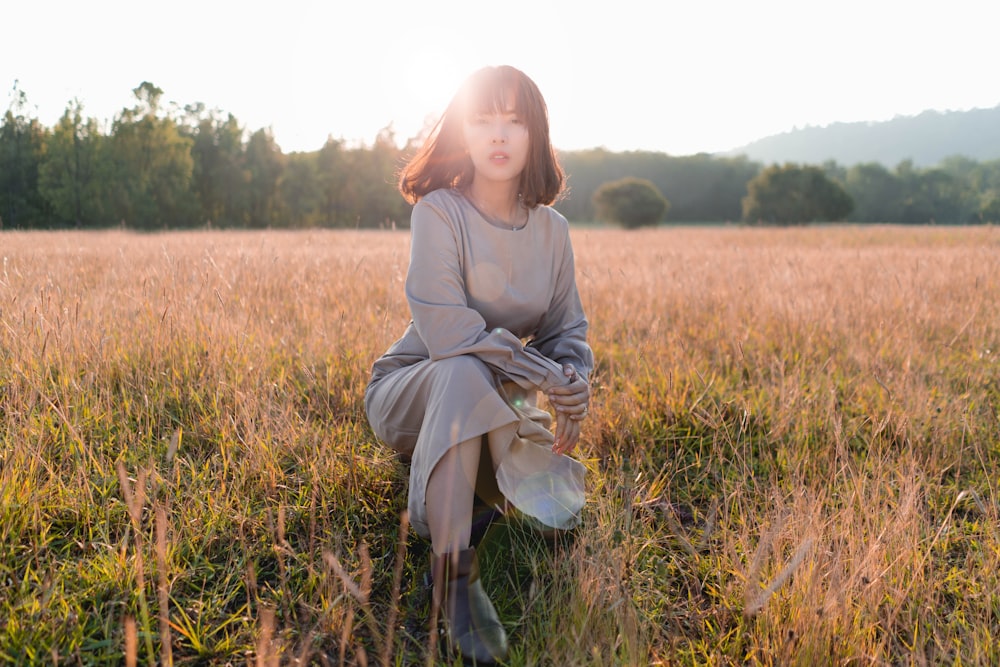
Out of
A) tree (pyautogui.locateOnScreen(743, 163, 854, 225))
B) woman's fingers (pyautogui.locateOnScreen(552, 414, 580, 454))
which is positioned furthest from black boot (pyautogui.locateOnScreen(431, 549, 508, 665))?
tree (pyautogui.locateOnScreen(743, 163, 854, 225))

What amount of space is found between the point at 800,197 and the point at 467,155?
167 ft

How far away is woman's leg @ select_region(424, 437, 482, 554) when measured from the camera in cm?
162

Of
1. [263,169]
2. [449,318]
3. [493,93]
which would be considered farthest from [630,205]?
[449,318]

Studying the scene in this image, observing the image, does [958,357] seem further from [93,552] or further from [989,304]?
[93,552]

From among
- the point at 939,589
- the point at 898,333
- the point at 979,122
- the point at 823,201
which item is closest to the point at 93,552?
the point at 939,589

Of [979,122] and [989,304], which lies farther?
[979,122]

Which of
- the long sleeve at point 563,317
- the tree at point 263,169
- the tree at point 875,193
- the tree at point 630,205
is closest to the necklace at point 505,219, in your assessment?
the long sleeve at point 563,317

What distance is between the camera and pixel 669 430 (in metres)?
2.66

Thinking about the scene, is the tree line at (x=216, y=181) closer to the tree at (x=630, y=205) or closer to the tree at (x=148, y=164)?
the tree at (x=148, y=164)

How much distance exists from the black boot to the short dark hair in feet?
4.08

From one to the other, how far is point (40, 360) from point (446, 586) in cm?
199

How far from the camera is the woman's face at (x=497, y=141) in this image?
2.01m

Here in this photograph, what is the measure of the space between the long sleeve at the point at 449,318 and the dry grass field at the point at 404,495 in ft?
1.75

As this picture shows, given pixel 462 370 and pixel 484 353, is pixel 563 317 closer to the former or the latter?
pixel 484 353
